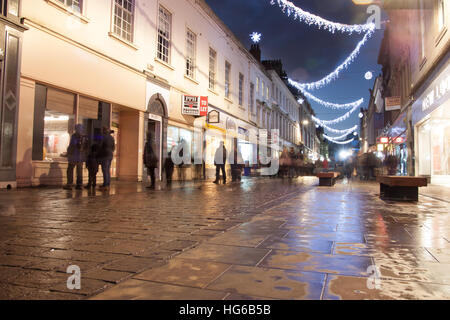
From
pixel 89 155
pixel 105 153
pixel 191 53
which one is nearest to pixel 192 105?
pixel 191 53

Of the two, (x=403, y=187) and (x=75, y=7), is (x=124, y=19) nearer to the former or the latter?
(x=75, y=7)

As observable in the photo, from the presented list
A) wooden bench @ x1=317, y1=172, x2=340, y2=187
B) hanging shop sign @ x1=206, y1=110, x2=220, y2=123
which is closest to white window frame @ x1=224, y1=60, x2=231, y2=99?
hanging shop sign @ x1=206, y1=110, x2=220, y2=123

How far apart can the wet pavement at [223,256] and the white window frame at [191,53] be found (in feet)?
45.5

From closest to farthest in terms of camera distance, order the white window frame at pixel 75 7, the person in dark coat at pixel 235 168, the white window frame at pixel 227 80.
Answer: the white window frame at pixel 75 7, the person in dark coat at pixel 235 168, the white window frame at pixel 227 80

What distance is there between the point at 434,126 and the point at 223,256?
14.6 metres

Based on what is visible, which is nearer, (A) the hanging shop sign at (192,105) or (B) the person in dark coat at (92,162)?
(B) the person in dark coat at (92,162)

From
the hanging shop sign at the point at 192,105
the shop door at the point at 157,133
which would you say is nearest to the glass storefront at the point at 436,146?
the hanging shop sign at the point at 192,105

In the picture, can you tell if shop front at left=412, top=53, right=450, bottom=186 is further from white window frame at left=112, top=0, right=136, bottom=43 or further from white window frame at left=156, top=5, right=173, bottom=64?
white window frame at left=112, top=0, right=136, bottom=43

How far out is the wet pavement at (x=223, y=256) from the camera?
1.88 meters

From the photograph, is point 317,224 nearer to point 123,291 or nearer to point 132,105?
point 123,291

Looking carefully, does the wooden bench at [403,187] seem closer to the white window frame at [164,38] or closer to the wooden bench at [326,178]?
the wooden bench at [326,178]

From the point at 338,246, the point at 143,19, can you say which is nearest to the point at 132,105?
the point at 143,19

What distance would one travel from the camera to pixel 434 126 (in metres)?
14.1
